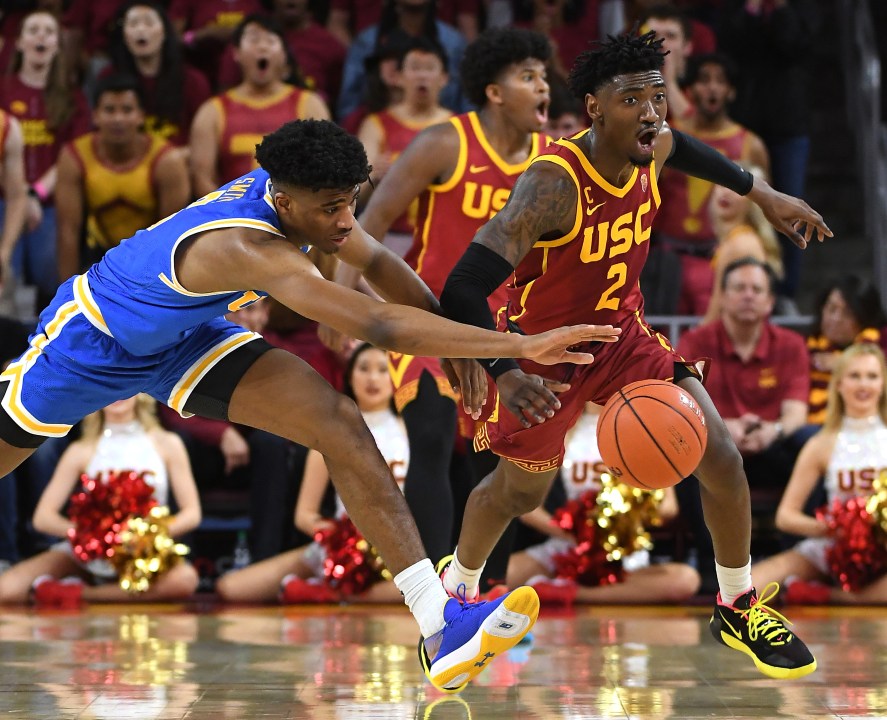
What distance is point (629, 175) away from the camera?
448 centimetres

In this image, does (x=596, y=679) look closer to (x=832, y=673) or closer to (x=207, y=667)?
(x=832, y=673)

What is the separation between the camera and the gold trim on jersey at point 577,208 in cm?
438

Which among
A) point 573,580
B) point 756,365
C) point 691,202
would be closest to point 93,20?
point 691,202

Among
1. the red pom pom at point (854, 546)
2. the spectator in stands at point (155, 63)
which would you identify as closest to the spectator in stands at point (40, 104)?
the spectator in stands at point (155, 63)

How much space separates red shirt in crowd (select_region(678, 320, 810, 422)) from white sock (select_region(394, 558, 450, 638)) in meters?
3.55

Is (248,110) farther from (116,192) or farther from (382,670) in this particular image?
(382,670)

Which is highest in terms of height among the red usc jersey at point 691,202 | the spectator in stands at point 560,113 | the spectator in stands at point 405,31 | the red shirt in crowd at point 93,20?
the red shirt in crowd at point 93,20

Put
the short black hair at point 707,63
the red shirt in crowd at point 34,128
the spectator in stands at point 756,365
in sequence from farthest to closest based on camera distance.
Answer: the red shirt in crowd at point 34,128 < the short black hair at point 707,63 < the spectator in stands at point 756,365

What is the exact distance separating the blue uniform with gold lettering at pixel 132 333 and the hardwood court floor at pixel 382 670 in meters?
0.93

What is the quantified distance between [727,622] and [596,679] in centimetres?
48

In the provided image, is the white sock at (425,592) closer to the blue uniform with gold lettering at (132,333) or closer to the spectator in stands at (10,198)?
the blue uniform with gold lettering at (132,333)

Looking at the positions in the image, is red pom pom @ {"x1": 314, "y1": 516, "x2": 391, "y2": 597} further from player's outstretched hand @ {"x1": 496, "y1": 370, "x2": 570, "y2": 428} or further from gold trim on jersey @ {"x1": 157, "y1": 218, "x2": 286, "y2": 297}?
player's outstretched hand @ {"x1": 496, "y1": 370, "x2": 570, "y2": 428}

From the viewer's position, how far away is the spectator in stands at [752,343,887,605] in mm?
6766

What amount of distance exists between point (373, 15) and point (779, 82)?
2.73m
